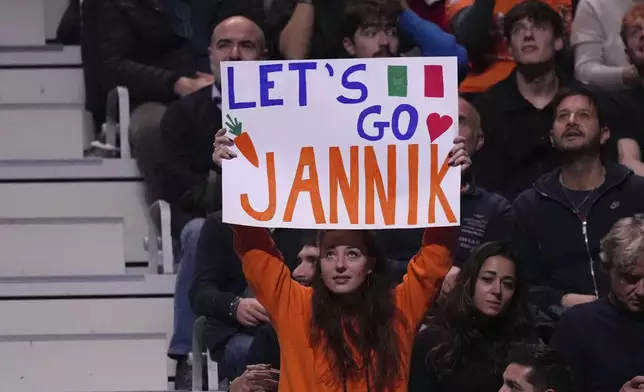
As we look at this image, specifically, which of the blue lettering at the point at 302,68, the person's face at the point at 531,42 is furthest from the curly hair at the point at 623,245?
the person's face at the point at 531,42

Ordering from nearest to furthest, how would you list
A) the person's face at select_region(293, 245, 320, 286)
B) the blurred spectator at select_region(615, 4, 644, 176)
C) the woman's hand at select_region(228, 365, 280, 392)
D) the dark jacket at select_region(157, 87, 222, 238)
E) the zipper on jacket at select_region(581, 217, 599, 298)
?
the woman's hand at select_region(228, 365, 280, 392), the person's face at select_region(293, 245, 320, 286), the zipper on jacket at select_region(581, 217, 599, 298), the dark jacket at select_region(157, 87, 222, 238), the blurred spectator at select_region(615, 4, 644, 176)

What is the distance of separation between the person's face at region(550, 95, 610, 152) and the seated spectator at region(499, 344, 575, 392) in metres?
1.25

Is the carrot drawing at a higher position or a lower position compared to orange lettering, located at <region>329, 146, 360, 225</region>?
higher

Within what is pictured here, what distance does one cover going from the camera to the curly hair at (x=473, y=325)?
4.36 meters

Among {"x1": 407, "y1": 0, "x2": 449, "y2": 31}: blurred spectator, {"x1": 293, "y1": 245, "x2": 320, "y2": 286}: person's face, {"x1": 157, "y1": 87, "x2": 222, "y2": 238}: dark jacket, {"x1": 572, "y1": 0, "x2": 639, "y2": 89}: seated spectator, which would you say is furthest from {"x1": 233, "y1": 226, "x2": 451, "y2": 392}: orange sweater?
{"x1": 407, "y1": 0, "x2": 449, "y2": 31}: blurred spectator

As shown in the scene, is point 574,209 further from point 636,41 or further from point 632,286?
point 636,41

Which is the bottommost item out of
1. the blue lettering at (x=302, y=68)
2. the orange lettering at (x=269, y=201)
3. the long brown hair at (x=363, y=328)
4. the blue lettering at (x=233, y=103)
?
the long brown hair at (x=363, y=328)

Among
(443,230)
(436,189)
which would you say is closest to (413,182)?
(436,189)

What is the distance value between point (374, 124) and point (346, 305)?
17.9 inches

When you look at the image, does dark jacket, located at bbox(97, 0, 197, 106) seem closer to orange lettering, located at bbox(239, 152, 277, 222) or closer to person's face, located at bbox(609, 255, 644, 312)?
orange lettering, located at bbox(239, 152, 277, 222)

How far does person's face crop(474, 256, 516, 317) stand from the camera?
4.43 m

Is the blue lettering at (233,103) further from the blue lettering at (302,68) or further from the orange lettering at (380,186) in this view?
the orange lettering at (380,186)

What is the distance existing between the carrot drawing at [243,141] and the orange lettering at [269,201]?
0.03 meters

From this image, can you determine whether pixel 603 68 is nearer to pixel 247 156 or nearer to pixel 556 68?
pixel 556 68
